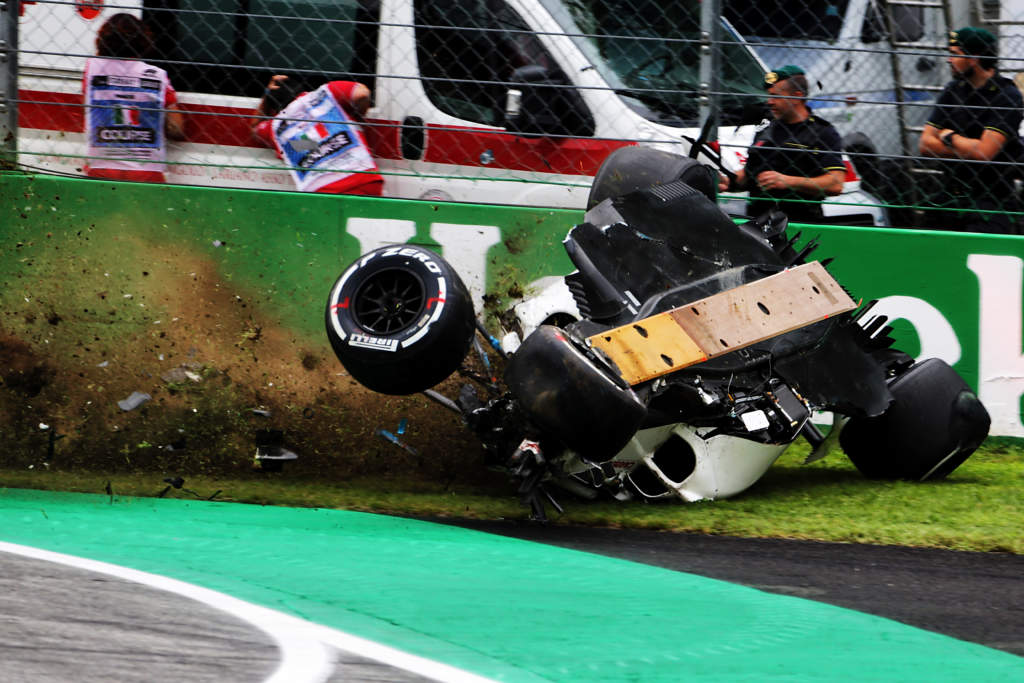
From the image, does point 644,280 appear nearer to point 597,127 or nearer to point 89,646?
point 597,127

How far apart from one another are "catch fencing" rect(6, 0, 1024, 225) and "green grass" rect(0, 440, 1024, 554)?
1.46 m

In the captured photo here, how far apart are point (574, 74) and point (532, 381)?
8.37ft

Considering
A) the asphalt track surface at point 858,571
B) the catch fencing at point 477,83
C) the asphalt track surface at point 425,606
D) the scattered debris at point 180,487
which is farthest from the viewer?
the catch fencing at point 477,83

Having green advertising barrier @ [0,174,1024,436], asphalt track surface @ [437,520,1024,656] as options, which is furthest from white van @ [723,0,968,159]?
asphalt track surface @ [437,520,1024,656]

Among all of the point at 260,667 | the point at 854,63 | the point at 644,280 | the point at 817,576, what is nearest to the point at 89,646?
the point at 260,667

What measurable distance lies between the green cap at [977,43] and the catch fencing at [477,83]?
0.10 metres

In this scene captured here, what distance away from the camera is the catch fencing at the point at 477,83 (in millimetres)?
6113

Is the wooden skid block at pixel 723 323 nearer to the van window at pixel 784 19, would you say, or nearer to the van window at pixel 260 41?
the van window at pixel 784 19

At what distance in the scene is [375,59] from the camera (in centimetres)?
650

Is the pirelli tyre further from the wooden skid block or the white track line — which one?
the white track line

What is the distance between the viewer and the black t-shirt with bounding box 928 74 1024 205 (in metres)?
6.25

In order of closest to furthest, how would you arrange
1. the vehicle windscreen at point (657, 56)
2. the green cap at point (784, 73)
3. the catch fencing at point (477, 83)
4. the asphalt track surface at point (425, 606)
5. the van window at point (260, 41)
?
the asphalt track surface at point (425, 606) → the catch fencing at point (477, 83) → the vehicle windscreen at point (657, 56) → the van window at point (260, 41) → the green cap at point (784, 73)

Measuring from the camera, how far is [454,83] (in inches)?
249

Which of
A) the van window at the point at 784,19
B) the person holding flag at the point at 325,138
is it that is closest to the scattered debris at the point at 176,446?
the person holding flag at the point at 325,138
